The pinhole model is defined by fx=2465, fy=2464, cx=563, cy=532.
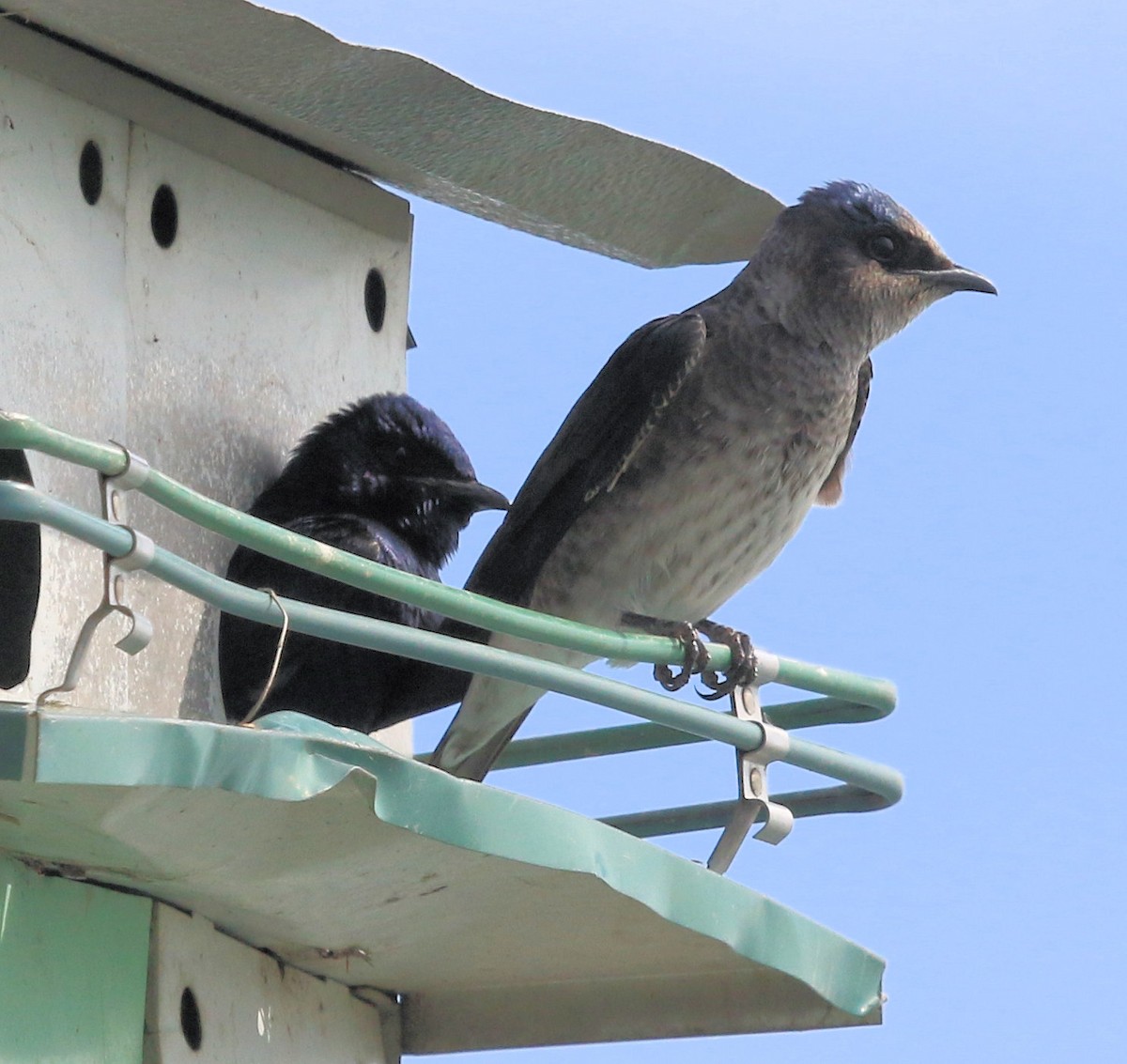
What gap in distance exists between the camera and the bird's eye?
5035 millimetres

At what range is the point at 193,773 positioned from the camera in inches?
107

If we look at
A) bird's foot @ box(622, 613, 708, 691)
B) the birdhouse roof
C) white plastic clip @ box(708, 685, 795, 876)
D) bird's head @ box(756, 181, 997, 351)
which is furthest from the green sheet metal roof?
Result: bird's head @ box(756, 181, 997, 351)

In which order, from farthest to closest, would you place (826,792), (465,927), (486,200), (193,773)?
(486,200)
(826,792)
(465,927)
(193,773)

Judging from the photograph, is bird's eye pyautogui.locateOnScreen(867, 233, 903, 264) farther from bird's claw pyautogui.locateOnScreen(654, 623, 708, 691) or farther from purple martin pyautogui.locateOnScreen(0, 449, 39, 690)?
purple martin pyautogui.locateOnScreen(0, 449, 39, 690)

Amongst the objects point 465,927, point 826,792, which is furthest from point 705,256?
point 465,927

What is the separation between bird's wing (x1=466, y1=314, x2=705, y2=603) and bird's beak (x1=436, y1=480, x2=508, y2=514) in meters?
0.10

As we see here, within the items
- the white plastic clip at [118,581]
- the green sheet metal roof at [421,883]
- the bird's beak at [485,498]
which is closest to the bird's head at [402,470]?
the bird's beak at [485,498]

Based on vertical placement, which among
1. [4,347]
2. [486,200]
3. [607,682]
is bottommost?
[607,682]

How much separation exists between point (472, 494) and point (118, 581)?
1847 mm

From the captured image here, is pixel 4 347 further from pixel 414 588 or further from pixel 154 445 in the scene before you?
pixel 414 588

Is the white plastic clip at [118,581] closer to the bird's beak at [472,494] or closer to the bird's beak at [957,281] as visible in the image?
the bird's beak at [472,494]

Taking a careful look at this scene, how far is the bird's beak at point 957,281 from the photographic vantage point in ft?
16.4

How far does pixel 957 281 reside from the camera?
197 inches

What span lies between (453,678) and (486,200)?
97cm
